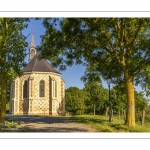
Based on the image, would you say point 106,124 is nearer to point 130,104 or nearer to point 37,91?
point 130,104

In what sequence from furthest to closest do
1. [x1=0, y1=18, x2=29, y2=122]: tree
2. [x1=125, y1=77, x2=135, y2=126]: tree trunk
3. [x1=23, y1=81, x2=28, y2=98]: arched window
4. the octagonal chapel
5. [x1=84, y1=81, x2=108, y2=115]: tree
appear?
1. [x1=23, y1=81, x2=28, y2=98]: arched window
2. the octagonal chapel
3. [x1=84, y1=81, x2=108, y2=115]: tree
4. [x1=125, y1=77, x2=135, y2=126]: tree trunk
5. [x1=0, y1=18, x2=29, y2=122]: tree

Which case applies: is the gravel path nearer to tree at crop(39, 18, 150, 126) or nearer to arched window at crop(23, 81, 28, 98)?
tree at crop(39, 18, 150, 126)

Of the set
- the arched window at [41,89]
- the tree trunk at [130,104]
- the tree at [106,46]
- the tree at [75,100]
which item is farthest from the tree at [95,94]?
the arched window at [41,89]

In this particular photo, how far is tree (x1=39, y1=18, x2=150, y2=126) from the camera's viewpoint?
33.4 feet

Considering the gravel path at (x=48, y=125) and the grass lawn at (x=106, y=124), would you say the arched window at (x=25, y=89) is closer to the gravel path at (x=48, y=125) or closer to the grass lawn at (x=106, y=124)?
the gravel path at (x=48, y=125)

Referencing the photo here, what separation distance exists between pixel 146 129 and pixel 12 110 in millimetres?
5314

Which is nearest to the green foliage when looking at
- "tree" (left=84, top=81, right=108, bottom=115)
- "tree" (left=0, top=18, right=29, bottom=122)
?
"tree" (left=84, top=81, right=108, bottom=115)

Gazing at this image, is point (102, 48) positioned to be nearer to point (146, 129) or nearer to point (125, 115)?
point (125, 115)

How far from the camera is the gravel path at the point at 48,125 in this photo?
372 inches

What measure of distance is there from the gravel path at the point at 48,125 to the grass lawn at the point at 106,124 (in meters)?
0.32

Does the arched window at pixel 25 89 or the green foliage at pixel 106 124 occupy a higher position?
the arched window at pixel 25 89

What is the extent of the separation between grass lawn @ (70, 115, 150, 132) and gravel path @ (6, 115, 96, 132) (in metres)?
0.32
